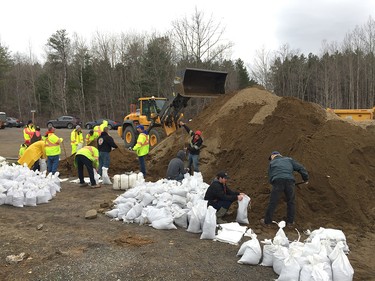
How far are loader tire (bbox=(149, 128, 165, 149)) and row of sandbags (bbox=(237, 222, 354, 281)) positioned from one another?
10.1 metres

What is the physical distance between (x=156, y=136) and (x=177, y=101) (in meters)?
1.85

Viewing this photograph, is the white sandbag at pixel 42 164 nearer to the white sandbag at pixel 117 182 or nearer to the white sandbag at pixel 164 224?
the white sandbag at pixel 117 182

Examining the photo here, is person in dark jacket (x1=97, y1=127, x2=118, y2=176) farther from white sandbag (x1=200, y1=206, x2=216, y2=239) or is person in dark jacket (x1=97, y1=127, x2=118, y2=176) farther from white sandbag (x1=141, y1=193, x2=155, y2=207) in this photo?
white sandbag (x1=200, y1=206, x2=216, y2=239)

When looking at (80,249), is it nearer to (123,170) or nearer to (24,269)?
(24,269)

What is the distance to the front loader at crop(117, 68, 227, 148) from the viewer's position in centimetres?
1283

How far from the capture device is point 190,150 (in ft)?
31.0

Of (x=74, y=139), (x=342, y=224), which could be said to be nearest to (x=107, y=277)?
(x=342, y=224)

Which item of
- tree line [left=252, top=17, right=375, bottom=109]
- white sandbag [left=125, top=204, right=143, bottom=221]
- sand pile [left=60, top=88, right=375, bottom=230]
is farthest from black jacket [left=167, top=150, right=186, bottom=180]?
tree line [left=252, top=17, right=375, bottom=109]

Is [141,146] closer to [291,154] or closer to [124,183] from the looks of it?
[124,183]

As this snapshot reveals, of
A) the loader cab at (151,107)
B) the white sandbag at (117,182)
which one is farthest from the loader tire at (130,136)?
the white sandbag at (117,182)

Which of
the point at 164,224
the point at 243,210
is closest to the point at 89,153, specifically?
the point at 164,224

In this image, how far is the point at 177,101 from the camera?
13406 mm

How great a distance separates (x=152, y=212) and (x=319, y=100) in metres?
40.9

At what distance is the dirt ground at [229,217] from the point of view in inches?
162
